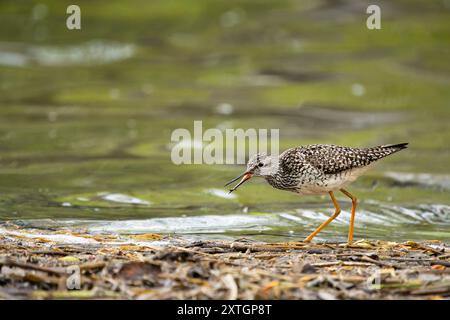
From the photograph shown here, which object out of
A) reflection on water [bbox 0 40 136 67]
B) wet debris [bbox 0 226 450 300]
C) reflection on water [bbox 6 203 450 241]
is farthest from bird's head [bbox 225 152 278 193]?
reflection on water [bbox 0 40 136 67]

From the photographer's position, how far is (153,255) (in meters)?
8.38

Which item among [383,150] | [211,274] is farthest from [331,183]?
[211,274]

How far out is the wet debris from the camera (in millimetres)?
7598

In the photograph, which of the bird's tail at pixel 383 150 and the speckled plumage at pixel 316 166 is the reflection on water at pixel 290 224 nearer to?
the speckled plumage at pixel 316 166

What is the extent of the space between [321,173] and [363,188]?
17.0 feet

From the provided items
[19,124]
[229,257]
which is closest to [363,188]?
[229,257]

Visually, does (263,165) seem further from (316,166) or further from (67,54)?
(67,54)

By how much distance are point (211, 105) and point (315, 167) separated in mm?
14227

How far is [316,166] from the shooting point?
35.8 ft

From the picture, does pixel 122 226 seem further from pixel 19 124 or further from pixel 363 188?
pixel 19 124

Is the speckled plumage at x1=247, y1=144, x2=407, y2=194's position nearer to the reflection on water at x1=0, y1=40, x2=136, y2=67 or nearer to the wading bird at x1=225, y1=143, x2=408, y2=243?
the wading bird at x1=225, y1=143, x2=408, y2=243

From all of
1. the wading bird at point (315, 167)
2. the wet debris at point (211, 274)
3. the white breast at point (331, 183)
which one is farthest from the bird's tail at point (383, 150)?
the wet debris at point (211, 274)

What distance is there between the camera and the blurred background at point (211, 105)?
13.5m

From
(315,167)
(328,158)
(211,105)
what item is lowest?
(315,167)
